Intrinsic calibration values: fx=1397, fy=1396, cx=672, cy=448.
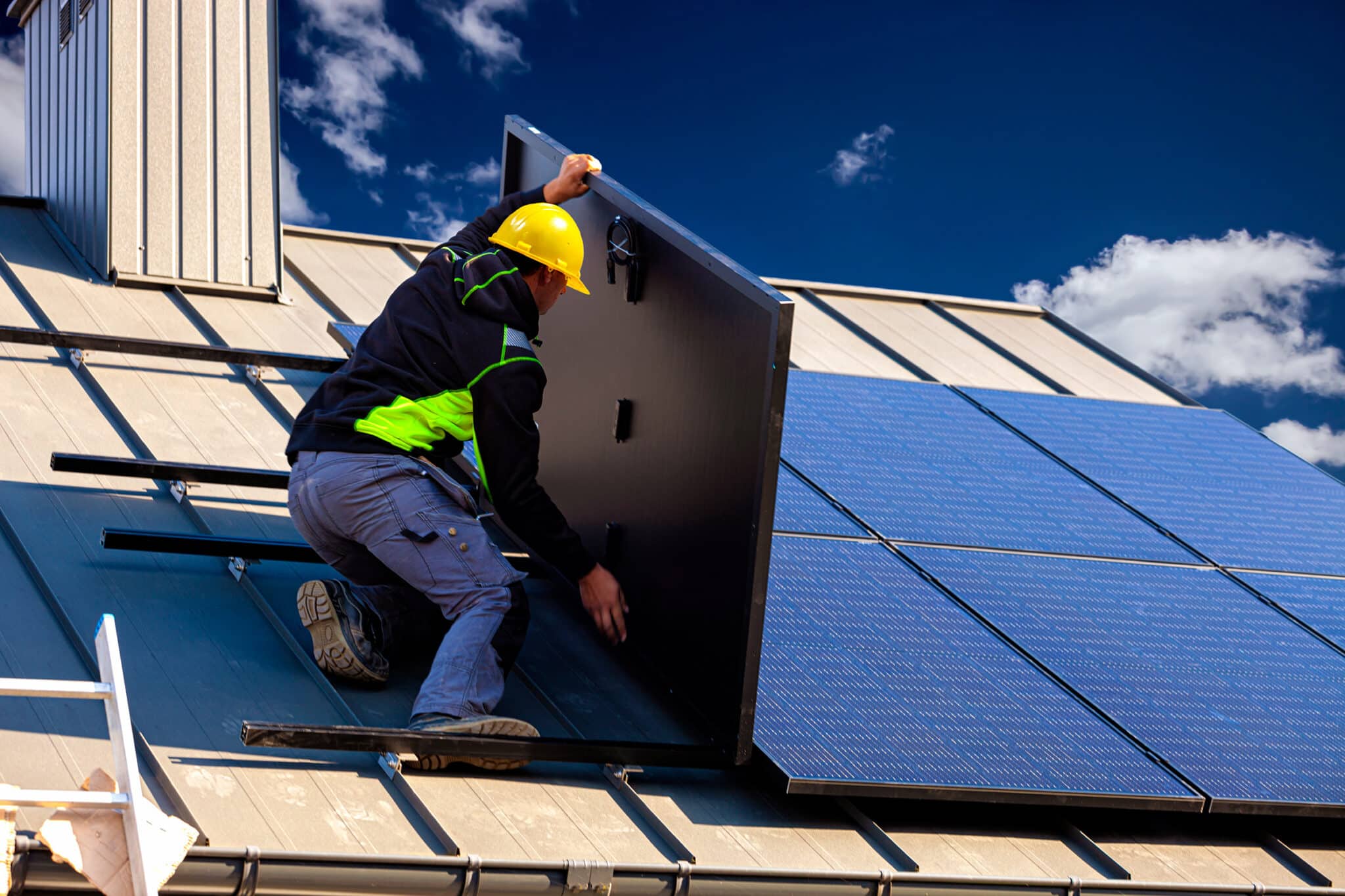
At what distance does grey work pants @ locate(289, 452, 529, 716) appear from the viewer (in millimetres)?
5195

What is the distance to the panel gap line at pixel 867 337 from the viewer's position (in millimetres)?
11031

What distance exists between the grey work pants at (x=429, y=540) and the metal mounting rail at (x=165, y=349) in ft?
9.25

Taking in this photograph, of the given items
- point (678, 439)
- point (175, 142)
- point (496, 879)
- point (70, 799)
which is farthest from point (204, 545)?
point (175, 142)

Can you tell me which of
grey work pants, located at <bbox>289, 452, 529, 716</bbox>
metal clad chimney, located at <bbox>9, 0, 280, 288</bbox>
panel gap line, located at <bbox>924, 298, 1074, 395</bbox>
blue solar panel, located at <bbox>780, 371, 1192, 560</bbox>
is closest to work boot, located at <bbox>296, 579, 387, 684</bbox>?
grey work pants, located at <bbox>289, 452, 529, 716</bbox>

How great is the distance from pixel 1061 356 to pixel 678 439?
7544mm

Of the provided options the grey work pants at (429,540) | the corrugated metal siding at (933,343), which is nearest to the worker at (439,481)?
the grey work pants at (429,540)

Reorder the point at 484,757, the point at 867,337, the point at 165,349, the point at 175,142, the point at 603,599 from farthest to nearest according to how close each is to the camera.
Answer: the point at 867,337
the point at 175,142
the point at 165,349
the point at 603,599
the point at 484,757

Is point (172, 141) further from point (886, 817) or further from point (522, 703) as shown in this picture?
point (886, 817)

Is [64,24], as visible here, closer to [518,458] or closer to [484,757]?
[518,458]

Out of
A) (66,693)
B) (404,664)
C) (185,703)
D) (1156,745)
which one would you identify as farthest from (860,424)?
(66,693)

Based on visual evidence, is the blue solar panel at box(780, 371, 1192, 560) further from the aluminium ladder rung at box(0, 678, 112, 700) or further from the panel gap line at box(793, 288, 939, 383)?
the aluminium ladder rung at box(0, 678, 112, 700)

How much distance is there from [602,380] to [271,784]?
2524 mm

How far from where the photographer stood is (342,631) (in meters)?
5.16

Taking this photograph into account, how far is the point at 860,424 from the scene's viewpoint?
811 cm
